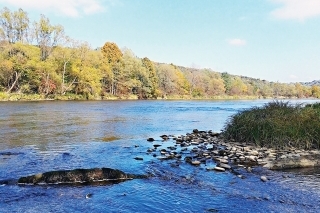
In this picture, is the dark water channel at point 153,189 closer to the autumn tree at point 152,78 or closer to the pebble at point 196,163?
the pebble at point 196,163

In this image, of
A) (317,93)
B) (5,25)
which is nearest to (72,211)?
(5,25)

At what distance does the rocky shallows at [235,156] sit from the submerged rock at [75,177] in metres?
3.33

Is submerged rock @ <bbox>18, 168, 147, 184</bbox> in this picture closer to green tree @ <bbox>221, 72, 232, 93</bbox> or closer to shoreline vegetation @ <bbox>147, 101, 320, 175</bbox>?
shoreline vegetation @ <bbox>147, 101, 320, 175</bbox>

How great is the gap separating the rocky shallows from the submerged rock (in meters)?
3.33

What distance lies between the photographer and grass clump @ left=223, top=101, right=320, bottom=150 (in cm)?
1359

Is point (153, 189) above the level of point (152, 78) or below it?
below

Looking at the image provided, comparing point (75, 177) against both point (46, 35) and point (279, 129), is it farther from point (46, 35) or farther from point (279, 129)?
point (46, 35)

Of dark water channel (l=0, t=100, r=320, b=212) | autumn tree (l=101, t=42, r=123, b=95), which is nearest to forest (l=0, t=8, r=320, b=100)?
autumn tree (l=101, t=42, r=123, b=95)

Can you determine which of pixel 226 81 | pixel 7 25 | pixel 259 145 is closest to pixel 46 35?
pixel 7 25

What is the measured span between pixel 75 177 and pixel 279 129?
32.5ft

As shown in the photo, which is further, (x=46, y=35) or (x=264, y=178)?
(x=46, y=35)

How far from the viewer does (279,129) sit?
13914 mm

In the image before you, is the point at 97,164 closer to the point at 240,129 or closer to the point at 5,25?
the point at 240,129

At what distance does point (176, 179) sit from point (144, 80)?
301ft
